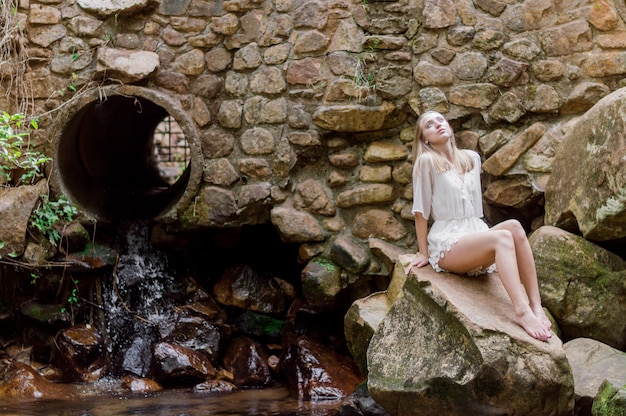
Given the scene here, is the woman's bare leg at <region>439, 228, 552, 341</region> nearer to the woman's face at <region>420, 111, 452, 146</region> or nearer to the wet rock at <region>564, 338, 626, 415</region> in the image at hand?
the wet rock at <region>564, 338, 626, 415</region>

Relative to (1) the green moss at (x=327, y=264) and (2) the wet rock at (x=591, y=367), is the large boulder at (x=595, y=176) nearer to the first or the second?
(2) the wet rock at (x=591, y=367)

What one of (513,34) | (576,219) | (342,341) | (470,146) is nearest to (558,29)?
(513,34)

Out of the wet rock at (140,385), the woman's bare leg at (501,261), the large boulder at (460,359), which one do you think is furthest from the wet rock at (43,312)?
the woman's bare leg at (501,261)

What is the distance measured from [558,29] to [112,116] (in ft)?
14.9

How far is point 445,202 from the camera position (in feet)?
13.8

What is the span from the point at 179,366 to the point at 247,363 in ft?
1.91

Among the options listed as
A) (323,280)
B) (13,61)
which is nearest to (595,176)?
(323,280)

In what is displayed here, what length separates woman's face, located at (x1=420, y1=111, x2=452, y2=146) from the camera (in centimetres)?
426

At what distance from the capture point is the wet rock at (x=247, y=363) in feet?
18.5

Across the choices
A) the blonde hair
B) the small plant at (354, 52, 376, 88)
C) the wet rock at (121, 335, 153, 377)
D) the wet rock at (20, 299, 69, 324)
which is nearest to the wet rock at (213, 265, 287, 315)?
the wet rock at (121, 335, 153, 377)

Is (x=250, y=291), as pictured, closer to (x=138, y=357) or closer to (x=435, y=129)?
(x=138, y=357)

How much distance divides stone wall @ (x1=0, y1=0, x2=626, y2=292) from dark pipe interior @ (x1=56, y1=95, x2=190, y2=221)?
0.57 meters

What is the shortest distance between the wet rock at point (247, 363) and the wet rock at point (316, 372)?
0.19 meters

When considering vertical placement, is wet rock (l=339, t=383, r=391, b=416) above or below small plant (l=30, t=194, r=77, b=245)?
below
